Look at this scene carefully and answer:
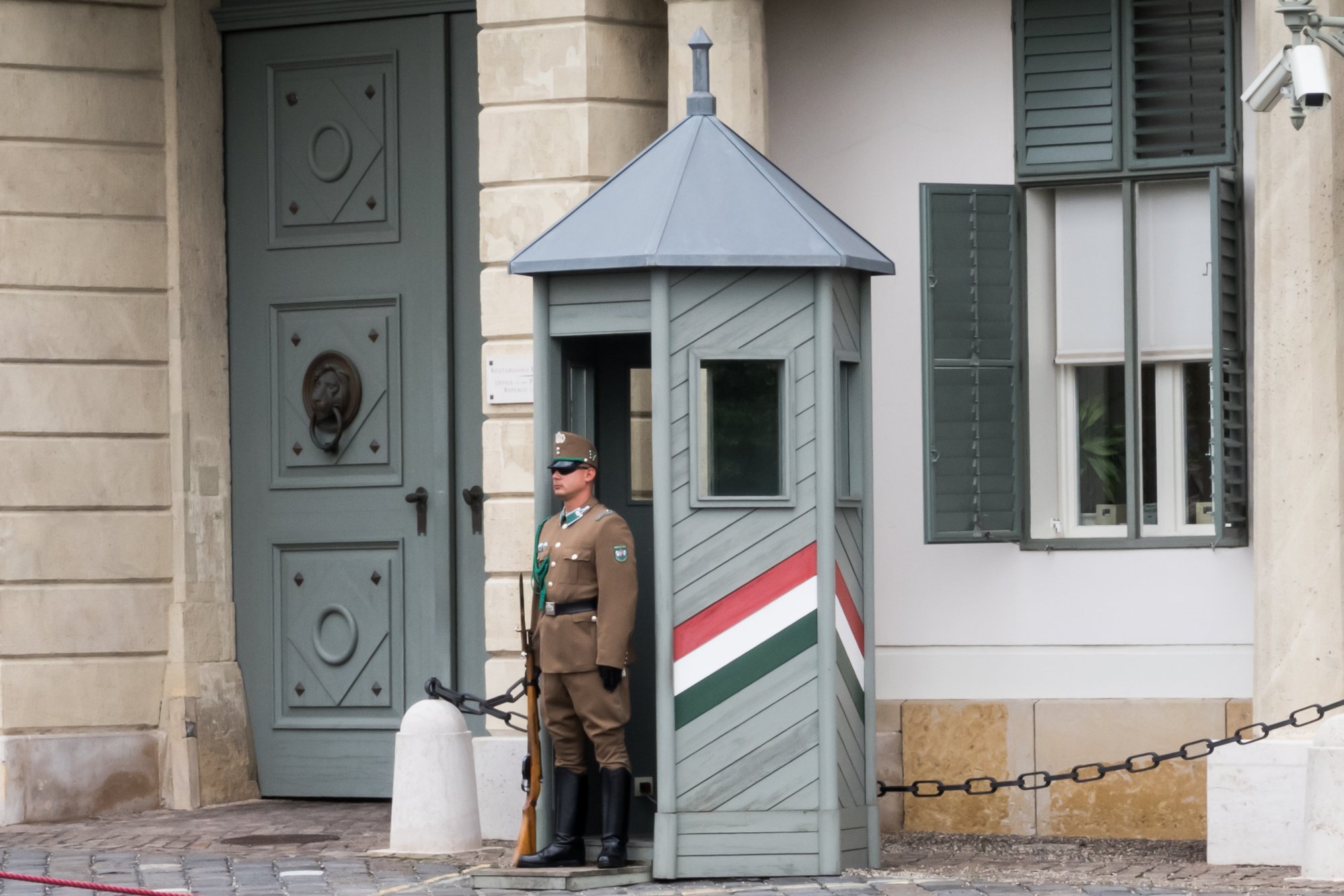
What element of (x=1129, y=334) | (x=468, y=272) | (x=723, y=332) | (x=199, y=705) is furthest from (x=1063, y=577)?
(x=199, y=705)

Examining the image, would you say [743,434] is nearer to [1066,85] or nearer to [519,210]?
[519,210]

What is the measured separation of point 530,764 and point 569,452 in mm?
1217

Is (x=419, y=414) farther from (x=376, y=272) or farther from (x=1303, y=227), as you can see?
(x=1303, y=227)

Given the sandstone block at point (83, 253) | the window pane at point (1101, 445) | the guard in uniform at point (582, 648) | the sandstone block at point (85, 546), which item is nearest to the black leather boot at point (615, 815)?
the guard in uniform at point (582, 648)

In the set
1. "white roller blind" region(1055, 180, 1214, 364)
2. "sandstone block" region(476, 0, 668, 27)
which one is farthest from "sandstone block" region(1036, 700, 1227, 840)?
"sandstone block" region(476, 0, 668, 27)

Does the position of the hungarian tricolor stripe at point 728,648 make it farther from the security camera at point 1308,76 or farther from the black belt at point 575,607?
the security camera at point 1308,76

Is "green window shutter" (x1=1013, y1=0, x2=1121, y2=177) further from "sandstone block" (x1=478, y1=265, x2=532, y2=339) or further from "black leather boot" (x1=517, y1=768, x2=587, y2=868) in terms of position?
"black leather boot" (x1=517, y1=768, x2=587, y2=868)

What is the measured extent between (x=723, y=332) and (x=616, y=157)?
7.00 ft

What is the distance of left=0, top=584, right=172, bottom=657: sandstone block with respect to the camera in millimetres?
11508

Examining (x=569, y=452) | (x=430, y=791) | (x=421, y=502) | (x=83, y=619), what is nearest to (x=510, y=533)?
(x=421, y=502)

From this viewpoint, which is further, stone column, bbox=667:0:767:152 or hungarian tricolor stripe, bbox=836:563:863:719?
stone column, bbox=667:0:767:152

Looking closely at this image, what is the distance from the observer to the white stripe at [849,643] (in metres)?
9.02

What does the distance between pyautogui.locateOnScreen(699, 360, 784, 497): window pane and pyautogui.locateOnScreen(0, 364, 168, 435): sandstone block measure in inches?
155

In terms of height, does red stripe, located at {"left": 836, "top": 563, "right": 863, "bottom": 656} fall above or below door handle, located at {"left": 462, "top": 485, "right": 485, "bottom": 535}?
below
